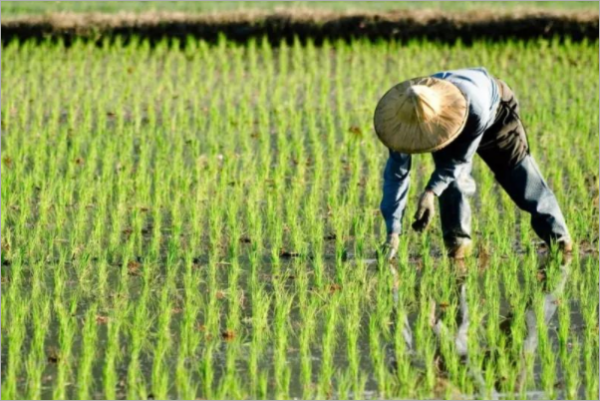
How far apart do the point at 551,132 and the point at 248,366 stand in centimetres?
427

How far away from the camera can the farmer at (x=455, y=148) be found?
18.1 ft

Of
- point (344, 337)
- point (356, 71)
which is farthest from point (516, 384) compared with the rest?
point (356, 71)

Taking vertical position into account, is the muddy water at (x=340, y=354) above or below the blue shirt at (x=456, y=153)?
below

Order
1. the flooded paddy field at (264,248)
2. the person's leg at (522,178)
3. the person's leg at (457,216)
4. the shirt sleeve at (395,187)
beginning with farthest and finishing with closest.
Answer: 1. the person's leg at (457,216)
2. the person's leg at (522,178)
3. the shirt sleeve at (395,187)
4. the flooded paddy field at (264,248)

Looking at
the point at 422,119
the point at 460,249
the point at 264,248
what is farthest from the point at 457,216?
the point at 422,119

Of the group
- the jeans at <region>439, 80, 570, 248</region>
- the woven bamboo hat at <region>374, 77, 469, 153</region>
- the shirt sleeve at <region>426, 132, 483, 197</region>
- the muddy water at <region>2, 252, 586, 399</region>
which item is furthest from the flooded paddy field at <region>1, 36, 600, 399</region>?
the woven bamboo hat at <region>374, 77, 469, 153</region>

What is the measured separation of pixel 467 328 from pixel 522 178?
1.20 metres

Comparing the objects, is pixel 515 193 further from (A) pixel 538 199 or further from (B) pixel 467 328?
(B) pixel 467 328

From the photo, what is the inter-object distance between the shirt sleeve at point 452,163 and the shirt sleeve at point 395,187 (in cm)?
13

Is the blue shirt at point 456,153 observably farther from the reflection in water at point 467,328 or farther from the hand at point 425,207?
the reflection in water at point 467,328

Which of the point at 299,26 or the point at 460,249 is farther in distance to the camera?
the point at 299,26

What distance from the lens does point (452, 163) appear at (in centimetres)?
585

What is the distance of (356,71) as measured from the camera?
35.0 ft

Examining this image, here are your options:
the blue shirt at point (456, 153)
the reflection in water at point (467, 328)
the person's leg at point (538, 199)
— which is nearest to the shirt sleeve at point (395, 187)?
the blue shirt at point (456, 153)
